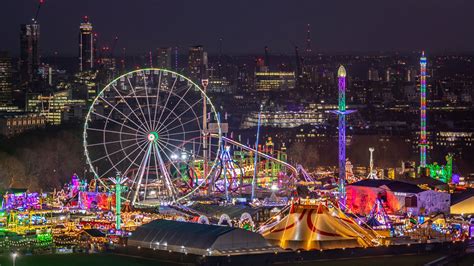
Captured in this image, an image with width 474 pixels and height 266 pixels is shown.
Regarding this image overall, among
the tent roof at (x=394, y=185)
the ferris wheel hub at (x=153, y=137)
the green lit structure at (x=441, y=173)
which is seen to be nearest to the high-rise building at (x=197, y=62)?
the green lit structure at (x=441, y=173)

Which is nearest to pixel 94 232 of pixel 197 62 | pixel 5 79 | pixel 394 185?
pixel 394 185

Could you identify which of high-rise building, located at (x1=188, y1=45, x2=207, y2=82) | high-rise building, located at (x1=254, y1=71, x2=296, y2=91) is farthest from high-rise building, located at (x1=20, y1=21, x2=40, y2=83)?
high-rise building, located at (x1=254, y1=71, x2=296, y2=91)

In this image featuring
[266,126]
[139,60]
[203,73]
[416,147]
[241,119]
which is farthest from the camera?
[139,60]

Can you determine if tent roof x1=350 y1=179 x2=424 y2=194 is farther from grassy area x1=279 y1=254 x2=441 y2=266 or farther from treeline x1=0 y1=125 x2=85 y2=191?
treeline x1=0 y1=125 x2=85 y2=191

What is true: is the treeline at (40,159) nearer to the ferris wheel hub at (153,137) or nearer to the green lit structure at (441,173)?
the ferris wheel hub at (153,137)

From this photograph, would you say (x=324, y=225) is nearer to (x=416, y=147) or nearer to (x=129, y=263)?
(x=129, y=263)

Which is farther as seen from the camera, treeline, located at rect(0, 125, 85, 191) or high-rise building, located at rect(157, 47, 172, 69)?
high-rise building, located at rect(157, 47, 172, 69)

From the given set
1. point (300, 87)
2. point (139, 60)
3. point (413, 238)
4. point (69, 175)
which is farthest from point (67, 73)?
point (413, 238)
